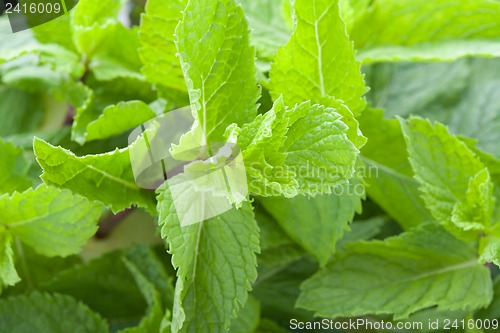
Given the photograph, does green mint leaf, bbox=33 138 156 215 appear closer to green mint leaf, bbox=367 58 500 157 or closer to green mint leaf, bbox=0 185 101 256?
green mint leaf, bbox=0 185 101 256

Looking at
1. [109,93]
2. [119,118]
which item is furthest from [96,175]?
[109,93]

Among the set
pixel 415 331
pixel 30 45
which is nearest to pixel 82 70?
pixel 30 45

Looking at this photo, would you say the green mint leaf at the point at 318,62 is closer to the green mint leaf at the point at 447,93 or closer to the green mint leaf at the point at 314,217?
the green mint leaf at the point at 314,217

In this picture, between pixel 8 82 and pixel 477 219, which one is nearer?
pixel 477 219

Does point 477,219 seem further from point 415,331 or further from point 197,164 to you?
point 197,164

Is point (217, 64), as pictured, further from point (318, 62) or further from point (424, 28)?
point (424, 28)

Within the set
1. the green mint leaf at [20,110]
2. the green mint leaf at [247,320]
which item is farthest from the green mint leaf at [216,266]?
the green mint leaf at [20,110]
